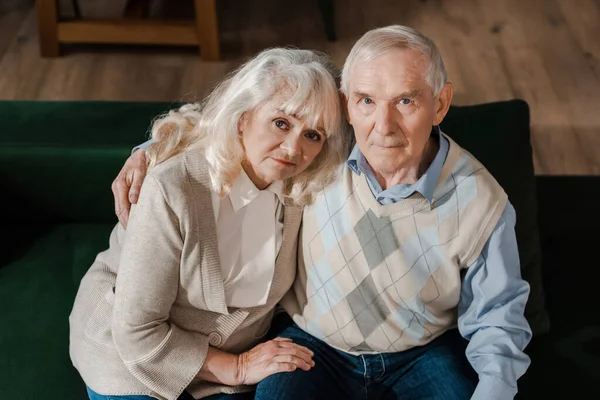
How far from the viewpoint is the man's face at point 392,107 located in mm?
1559

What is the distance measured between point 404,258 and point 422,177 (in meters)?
0.18

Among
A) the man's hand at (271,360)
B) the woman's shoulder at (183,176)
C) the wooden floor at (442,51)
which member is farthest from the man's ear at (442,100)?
the wooden floor at (442,51)

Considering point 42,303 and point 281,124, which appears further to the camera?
point 42,303

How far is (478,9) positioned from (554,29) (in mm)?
439

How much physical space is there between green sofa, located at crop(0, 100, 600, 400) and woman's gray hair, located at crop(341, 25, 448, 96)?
687 mm

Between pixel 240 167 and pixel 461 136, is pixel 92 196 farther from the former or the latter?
pixel 461 136

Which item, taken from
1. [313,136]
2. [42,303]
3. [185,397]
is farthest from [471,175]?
[42,303]

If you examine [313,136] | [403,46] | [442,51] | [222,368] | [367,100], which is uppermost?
[403,46]

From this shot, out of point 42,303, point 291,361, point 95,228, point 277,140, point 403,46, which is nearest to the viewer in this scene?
point 403,46

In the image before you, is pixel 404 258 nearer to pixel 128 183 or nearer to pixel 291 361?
pixel 291 361

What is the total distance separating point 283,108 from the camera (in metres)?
1.64

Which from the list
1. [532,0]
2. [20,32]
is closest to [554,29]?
[532,0]

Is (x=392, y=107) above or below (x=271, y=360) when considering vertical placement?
above

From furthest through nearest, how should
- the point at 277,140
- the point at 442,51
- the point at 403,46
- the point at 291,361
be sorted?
the point at 442,51 → the point at 291,361 → the point at 277,140 → the point at 403,46
